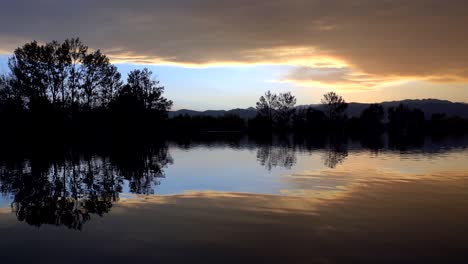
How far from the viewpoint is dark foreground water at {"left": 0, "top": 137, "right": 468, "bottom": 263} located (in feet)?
30.1

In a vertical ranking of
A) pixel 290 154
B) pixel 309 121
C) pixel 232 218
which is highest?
pixel 309 121

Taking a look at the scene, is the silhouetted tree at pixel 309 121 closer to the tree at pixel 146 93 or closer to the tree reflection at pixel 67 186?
the tree at pixel 146 93

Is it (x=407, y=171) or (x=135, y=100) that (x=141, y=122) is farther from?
(x=407, y=171)

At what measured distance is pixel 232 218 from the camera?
41.6ft

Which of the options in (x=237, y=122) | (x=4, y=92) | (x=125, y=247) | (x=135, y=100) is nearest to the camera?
(x=125, y=247)

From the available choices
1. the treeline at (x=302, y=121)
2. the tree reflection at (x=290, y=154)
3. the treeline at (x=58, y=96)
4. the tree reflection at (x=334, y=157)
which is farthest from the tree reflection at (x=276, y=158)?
the treeline at (x=302, y=121)

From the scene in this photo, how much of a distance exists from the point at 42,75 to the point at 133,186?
53009 millimetres

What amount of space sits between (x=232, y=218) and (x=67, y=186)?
959cm

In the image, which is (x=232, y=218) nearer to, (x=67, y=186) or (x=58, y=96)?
(x=67, y=186)

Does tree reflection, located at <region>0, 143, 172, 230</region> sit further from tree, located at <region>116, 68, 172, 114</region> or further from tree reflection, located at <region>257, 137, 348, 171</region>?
tree, located at <region>116, 68, 172, 114</region>

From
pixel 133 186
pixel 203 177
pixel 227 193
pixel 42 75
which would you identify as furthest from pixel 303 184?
pixel 42 75

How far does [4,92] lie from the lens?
7525 cm

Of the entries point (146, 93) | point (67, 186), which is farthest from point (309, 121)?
point (67, 186)

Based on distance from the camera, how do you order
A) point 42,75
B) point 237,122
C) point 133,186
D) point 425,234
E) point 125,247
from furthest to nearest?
point 237,122 < point 42,75 < point 133,186 < point 425,234 < point 125,247
